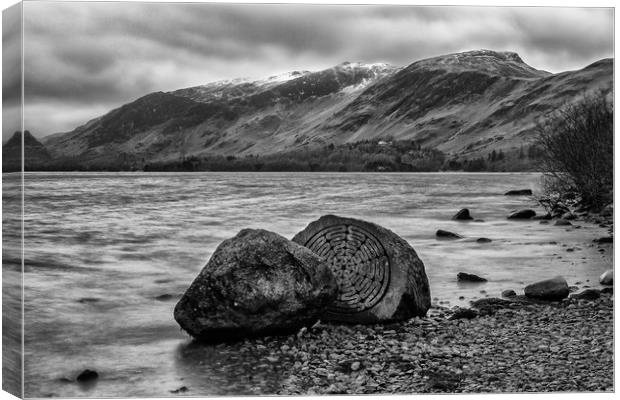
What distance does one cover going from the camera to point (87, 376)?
→ 7809 mm

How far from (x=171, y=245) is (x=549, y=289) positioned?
184 inches

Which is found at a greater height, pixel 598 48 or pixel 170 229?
pixel 598 48

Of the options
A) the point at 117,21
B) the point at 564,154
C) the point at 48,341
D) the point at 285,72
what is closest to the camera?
the point at 48,341

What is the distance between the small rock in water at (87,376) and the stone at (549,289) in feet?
17.1

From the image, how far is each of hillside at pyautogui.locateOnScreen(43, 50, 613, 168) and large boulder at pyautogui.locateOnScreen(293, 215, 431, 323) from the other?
1537mm

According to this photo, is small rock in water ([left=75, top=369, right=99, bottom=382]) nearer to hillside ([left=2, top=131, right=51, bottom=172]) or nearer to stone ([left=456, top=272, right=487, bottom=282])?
hillside ([left=2, top=131, right=51, bottom=172])

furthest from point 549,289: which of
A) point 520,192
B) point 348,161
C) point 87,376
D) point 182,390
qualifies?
point 87,376

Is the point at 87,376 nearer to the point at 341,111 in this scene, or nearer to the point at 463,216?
the point at 341,111

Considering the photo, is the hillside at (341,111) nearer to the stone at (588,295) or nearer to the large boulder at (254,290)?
the large boulder at (254,290)

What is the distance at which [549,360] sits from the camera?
7.98 m

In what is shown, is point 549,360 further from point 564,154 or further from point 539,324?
point 564,154

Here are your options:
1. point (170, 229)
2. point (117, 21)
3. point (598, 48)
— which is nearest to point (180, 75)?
point (117, 21)

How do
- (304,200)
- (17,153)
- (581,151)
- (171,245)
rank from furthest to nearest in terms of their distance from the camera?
(581,151) → (304,200) → (171,245) → (17,153)

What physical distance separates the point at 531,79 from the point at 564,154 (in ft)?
4.62
